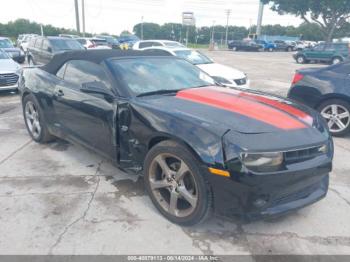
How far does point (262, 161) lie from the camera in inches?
95.2

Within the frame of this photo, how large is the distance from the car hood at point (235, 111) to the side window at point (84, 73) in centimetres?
67

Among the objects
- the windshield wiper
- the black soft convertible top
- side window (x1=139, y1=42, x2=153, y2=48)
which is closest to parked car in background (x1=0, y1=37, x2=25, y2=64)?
side window (x1=139, y1=42, x2=153, y2=48)

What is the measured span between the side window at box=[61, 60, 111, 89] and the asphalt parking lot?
1.17m

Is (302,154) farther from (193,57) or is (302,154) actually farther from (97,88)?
(193,57)

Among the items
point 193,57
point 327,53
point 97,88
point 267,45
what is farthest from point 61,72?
point 267,45

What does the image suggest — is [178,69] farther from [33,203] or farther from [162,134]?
[33,203]

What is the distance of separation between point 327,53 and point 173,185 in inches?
900

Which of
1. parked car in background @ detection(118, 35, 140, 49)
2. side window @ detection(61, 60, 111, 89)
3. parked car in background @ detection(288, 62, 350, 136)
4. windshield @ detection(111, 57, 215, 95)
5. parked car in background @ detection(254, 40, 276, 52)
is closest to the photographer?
windshield @ detection(111, 57, 215, 95)

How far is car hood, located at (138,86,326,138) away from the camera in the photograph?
2652mm

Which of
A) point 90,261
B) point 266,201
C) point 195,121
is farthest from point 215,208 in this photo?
point 90,261

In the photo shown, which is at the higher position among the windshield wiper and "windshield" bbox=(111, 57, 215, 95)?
"windshield" bbox=(111, 57, 215, 95)

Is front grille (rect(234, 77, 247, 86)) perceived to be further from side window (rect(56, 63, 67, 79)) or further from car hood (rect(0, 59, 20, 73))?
car hood (rect(0, 59, 20, 73))

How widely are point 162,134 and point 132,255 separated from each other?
3.43 feet

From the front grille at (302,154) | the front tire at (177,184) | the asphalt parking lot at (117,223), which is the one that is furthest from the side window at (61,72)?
the front grille at (302,154)
